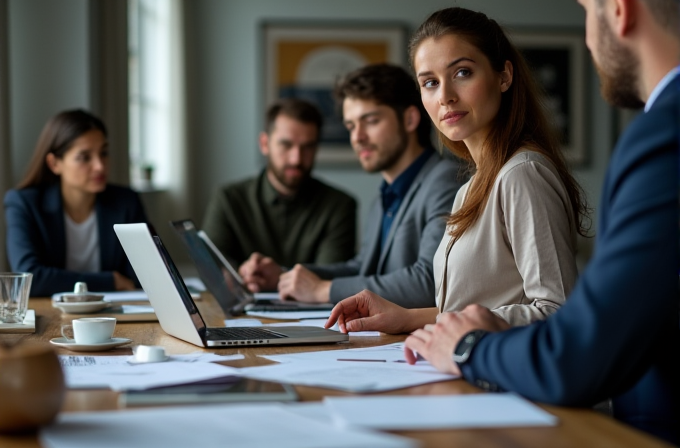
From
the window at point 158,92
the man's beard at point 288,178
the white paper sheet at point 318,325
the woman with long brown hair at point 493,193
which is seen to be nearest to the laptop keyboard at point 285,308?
the white paper sheet at point 318,325

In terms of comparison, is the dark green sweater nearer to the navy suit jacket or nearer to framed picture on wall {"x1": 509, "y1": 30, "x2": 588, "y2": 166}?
the navy suit jacket

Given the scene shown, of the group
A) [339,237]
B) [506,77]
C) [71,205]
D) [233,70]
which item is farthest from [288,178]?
[233,70]

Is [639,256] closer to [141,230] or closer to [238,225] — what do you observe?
[141,230]

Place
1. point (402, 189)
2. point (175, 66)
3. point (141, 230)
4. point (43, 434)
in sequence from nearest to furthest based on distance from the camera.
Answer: point (43, 434) → point (141, 230) → point (402, 189) → point (175, 66)

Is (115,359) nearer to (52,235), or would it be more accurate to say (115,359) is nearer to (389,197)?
(389,197)

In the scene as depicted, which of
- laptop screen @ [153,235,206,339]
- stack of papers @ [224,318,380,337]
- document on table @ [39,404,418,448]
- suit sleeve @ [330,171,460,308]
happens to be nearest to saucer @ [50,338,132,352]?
laptop screen @ [153,235,206,339]

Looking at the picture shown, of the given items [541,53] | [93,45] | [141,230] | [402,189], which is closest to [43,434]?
[141,230]

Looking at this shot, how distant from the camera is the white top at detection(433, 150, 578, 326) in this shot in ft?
5.16

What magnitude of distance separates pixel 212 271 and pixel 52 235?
111 centimetres

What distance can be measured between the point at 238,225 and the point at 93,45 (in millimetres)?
1142

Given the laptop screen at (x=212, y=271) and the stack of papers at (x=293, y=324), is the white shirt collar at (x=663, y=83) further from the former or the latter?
the laptop screen at (x=212, y=271)

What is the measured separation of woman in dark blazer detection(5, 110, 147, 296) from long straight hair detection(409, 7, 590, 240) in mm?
1733

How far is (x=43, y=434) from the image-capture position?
965 millimetres

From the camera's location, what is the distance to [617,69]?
4.06 feet
